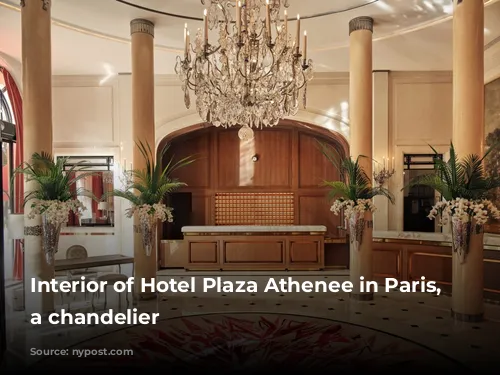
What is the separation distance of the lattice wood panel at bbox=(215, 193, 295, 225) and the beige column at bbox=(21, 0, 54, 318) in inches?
240

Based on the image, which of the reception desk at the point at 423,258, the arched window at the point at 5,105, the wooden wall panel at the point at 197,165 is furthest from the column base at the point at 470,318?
the arched window at the point at 5,105

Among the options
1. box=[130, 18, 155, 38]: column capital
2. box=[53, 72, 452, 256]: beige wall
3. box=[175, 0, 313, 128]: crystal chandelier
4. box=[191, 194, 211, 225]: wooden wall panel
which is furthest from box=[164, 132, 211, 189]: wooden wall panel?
box=[175, 0, 313, 128]: crystal chandelier

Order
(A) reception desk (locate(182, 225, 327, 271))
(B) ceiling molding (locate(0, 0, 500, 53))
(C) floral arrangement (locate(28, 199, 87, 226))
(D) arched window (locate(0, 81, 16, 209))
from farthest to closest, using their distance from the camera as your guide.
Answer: (A) reception desk (locate(182, 225, 327, 271)), (D) arched window (locate(0, 81, 16, 209)), (B) ceiling molding (locate(0, 0, 500, 53)), (C) floral arrangement (locate(28, 199, 87, 226))

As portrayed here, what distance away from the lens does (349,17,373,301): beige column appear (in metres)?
7.18

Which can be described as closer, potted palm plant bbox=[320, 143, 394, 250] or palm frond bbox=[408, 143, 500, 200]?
palm frond bbox=[408, 143, 500, 200]

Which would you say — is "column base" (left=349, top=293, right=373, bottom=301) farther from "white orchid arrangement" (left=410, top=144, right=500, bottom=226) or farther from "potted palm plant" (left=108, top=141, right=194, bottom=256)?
"potted palm plant" (left=108, top=141, right=194, bottom=256)

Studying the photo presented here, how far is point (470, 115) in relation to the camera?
5875 millimetres

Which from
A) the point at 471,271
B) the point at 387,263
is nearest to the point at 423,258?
the point at 387,263

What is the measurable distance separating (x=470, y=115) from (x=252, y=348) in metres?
4.22

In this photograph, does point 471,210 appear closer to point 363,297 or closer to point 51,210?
point 363,297

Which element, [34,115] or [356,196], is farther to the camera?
[356,196]

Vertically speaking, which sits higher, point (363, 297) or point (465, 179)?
point (465, 179)

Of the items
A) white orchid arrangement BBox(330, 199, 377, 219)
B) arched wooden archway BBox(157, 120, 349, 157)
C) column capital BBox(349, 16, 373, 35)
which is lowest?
white orchid arrangement BBox(330, 199, 377, 219)

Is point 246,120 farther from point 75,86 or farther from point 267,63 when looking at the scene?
point 75,86
